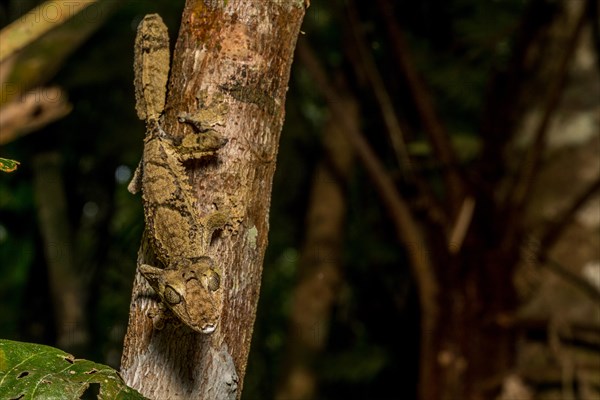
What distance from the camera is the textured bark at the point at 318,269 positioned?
15.3 feet

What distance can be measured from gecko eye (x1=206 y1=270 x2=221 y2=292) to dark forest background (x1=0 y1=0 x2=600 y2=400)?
1729mm

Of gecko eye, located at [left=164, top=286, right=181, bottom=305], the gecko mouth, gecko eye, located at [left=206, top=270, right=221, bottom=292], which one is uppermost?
gecko eye, located at [left=206, top=270, right=221, bottom=292]

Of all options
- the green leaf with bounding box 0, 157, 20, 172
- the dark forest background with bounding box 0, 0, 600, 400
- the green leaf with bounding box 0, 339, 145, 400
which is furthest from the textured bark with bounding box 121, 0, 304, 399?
the dark forest background with bounding box 0, 0, 600, 400

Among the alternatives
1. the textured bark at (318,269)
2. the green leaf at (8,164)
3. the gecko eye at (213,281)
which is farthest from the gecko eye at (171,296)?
the textured bark at (318,269)

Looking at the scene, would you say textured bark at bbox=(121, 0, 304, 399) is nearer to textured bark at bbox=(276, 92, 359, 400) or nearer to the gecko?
the gecko

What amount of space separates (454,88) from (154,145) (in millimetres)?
3372

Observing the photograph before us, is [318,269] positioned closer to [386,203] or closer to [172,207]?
[386,203]

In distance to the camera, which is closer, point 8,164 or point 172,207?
point 8,164

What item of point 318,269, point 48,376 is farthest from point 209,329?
point 318,269

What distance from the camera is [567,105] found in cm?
497

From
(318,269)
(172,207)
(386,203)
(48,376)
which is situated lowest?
(48,376)

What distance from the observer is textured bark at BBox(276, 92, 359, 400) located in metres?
4.67

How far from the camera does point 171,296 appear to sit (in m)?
2.01

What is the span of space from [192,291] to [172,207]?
1.22 ft
